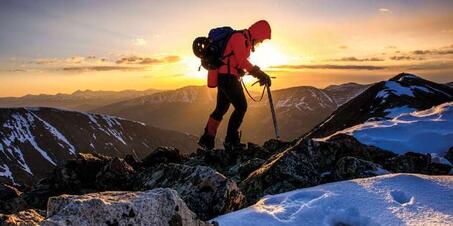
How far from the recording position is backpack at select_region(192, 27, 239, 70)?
15.1 meters

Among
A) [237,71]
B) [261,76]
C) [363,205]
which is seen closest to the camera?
[363,205]

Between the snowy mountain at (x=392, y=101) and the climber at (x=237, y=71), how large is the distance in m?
42.1

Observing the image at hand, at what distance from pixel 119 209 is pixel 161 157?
13490mm

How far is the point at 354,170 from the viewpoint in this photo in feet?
36.7

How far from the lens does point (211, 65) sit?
50.3 ft

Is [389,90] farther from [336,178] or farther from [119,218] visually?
[119,218]

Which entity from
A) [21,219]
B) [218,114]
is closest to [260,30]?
[218,114]

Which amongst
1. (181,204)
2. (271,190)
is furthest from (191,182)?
(181,204)

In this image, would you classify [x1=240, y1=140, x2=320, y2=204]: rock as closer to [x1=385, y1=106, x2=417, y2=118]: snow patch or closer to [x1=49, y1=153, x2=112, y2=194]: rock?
[x1=49, y1=153, x2=112, y2=194]: rock

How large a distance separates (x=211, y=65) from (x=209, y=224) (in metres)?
9.35

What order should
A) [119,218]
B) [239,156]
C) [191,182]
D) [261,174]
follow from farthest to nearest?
[239,156], [261,174], [191,182], [119,218]

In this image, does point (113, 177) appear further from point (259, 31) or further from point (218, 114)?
point (259, 31)

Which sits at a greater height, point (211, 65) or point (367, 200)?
point (211, 65)

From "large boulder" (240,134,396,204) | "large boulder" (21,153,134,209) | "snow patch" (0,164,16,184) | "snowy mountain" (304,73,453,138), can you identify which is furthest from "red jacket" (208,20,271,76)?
"snow patch" (0,164,16,184)
